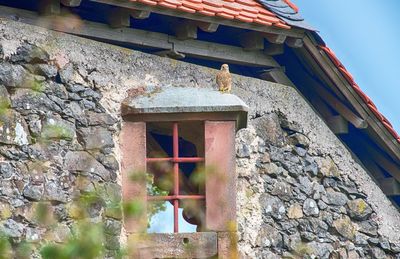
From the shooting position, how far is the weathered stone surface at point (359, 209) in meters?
7.70

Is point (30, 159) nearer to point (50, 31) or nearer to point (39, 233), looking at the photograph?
point (39, 233)

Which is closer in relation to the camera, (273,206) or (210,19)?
(210,19)

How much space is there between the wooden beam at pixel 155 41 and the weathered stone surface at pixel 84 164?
830mm

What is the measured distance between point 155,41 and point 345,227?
6.67ft

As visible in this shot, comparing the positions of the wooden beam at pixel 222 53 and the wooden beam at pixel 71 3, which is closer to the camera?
the wooden beam at pixel 71 3

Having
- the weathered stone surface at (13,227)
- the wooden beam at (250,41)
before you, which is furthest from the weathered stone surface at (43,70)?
the wooden beam at (250,41)

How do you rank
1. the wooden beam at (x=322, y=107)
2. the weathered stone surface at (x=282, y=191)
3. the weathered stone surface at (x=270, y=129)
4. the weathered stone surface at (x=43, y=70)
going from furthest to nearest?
the wooden beam at (x=322, y=107) < the weathered stone surface at (x=270, y=129) < the weathered stone surface at (x=282, y=191) < the weathered stone surface at (x=43, y=70)

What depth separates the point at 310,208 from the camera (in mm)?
7410

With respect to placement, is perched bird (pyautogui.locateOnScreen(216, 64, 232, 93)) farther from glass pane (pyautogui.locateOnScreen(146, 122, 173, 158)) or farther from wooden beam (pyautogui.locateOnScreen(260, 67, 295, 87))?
wooden beam (pyautogui.locateOnScreen(260, 67, 295, 87))

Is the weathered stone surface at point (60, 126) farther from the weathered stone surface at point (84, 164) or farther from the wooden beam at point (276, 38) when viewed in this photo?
the wooden beam at point (276, 38)

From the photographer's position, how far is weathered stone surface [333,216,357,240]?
754cm

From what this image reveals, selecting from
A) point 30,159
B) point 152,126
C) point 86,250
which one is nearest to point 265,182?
point 152,126

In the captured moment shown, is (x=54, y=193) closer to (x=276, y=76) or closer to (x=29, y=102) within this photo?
(x=29, y=102)

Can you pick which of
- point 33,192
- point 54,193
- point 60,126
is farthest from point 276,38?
point 33,192
